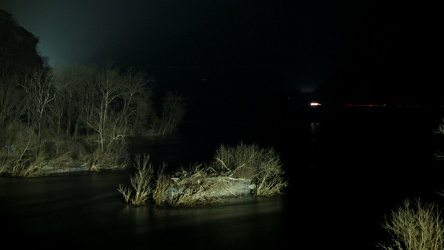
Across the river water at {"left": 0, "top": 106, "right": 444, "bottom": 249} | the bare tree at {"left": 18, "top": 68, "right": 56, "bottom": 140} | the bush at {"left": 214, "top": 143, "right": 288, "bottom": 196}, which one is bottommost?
the river water at {"left": 0, "top": 106, "right": 444, "bottom": 249}

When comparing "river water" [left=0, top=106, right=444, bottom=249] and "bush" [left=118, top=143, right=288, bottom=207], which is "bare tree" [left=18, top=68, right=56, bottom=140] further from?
"bush" [left=118, top=143, right=288, bottom=207]

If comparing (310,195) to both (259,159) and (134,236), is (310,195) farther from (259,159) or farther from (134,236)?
(134,236)

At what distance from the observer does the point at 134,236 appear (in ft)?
46.2

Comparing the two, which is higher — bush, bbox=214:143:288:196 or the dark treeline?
the dark treeline

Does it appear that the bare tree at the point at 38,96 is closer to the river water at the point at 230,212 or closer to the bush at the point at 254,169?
the river water at the point at 230,212

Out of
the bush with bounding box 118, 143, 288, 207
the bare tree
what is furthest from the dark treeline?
the bush with bounding box 118, 143, 288, 207

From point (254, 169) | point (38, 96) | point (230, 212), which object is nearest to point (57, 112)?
point (38, 96)

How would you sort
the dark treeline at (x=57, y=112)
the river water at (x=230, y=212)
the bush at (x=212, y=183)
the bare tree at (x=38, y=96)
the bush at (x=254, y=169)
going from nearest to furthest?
the river water at (x=230, y=212)
the bush at (x=212, y=183)
the bush at (x=254, y=169)
the dark treeline at (x=57, y=112)
the bare tree at (x=38, y=96)

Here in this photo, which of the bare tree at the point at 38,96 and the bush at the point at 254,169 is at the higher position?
the bare tree at the point at 38,96

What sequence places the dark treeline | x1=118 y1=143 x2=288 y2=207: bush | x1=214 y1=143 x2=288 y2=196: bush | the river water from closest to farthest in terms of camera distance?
1. the river water
2. x1=118 y1=143 x2=288 y2=207: bush
3. x1=214 y1=143 x2=288 y2=196: bush
4. the dark treeline

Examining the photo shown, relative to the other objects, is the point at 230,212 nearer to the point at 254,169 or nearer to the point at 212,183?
the point at 212,183

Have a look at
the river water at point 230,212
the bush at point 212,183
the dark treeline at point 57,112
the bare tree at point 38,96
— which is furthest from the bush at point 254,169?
the bare tree at point 38,96

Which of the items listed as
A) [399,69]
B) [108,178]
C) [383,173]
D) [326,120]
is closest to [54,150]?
[108,178]

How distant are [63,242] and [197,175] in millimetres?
6398
